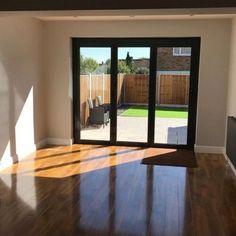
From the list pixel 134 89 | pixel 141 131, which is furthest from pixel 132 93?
pixel 141 131

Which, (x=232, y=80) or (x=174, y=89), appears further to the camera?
(x=174, y=89)

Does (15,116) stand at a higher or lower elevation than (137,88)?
lower

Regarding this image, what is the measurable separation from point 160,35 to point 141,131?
191 centimetres

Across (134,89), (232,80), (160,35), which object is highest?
(160,35)

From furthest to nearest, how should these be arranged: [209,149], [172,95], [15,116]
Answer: [172,95] < [209,149] < [15,116]

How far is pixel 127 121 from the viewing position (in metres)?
6.55

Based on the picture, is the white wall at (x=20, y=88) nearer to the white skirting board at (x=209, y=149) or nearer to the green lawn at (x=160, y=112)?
the green lawn at (x=160, y=112)

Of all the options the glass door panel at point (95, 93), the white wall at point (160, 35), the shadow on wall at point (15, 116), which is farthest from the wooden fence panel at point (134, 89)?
the shadow on wall at point (15, 116)

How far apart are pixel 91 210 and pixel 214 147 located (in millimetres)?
3415

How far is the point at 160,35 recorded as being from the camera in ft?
19.8

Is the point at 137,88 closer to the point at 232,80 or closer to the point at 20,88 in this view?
the point at 232,80

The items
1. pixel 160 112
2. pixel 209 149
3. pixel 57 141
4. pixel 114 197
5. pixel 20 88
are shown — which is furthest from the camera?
pixel 57 141

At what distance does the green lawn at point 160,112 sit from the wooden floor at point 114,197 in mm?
1019

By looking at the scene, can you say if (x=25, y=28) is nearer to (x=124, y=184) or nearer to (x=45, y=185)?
(x=45, y=185)
